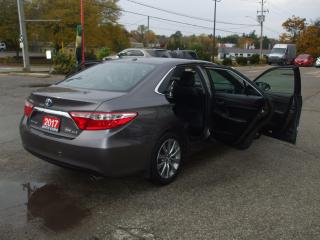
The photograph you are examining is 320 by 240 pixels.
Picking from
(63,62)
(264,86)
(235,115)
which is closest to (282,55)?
(63,62)

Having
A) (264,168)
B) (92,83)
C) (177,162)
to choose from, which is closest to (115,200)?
(177,162)

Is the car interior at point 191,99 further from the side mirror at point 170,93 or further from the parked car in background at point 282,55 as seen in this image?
the parked car in background at point 282,55

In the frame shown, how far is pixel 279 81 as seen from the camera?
636 cm

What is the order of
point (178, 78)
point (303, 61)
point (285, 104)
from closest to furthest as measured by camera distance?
point (178, 78) < point (285, 104) < point (303, 61)

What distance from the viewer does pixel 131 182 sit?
4.70 metres

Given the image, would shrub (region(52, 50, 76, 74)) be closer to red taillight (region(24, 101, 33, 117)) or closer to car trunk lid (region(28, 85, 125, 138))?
red taillight (region(24, 101, 33, 117))

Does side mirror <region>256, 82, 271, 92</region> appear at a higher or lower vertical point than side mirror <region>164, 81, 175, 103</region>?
lower

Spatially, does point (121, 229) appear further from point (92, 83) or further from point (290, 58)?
point (290, 58)

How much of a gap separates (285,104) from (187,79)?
5.46 feet

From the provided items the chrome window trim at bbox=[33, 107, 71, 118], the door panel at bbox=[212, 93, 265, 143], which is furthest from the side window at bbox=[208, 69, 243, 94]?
the chrome window trim at bbox=[33, 107, 71, 118]

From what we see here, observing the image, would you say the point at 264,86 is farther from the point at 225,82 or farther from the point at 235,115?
the point at 235,115

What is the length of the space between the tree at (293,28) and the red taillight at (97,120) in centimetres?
6953

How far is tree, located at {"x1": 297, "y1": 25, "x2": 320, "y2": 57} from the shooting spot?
212 feet

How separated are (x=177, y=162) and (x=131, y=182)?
1.99ft
